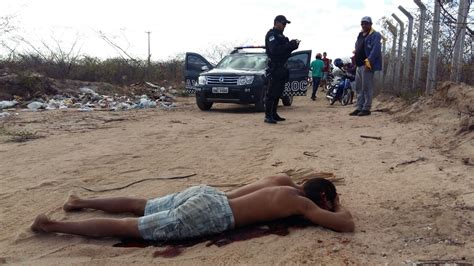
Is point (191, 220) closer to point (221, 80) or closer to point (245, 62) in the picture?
point (221, 80)

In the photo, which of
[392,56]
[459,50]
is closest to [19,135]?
[459,50]

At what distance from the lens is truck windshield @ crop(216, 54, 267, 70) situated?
40.1 ft

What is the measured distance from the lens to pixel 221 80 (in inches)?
461

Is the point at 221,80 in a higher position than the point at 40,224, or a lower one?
higher

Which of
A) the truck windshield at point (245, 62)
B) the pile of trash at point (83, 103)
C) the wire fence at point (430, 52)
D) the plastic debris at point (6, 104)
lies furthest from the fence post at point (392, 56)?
the plastic debris at point (6, 104)

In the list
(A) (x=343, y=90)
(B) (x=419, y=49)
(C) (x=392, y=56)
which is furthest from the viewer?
(C) (x=392, y=56)

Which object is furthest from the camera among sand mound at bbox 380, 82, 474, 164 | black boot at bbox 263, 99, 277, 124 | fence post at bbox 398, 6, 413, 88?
fence post at bbox 398, 6, 413, 88

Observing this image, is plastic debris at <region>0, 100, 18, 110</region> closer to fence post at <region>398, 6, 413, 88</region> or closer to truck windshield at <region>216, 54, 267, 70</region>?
truck windshield at <region>216, 54, 267, 70</region>

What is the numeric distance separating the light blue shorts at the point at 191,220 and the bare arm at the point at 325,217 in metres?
0.49

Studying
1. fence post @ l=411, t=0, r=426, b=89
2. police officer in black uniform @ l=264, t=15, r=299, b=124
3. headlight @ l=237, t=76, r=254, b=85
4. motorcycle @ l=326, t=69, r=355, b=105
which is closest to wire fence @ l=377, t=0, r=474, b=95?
fence post @ l=411, t=0, r=426, b=89

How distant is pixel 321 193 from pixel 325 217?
199 mm

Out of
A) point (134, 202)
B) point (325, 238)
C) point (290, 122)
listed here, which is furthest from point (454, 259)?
point (290, 122)

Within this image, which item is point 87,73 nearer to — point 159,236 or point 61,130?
point 61,130

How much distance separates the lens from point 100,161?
5.91 metres
